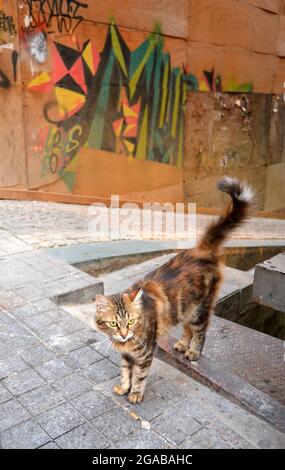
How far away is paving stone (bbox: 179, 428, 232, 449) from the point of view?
7.95 feet

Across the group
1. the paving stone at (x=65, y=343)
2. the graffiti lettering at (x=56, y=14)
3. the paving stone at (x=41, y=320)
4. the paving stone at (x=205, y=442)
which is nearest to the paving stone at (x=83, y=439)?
the paving stone at (x=205, y=442)

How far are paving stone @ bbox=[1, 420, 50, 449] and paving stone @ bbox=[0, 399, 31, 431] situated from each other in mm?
43

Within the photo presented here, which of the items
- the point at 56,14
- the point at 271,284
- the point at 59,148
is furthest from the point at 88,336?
the point at 56,14

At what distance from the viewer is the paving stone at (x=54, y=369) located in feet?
9.81

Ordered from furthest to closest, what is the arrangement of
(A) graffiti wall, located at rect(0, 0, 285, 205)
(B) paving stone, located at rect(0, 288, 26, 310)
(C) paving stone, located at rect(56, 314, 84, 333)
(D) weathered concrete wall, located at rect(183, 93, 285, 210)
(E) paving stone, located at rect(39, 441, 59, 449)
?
(D) weathered concrete wall, located at rect(183, 93, 285, 210) < (A) graffiti wall, located at rect(0, 0, 285, 205) < (B) paving stone, located at rect(0, 288, 26, 310) < (C) paving stone, located at rect(56, 314, 84, 333) < (E) paving stone, located at rect(39, 441, 59, 449)

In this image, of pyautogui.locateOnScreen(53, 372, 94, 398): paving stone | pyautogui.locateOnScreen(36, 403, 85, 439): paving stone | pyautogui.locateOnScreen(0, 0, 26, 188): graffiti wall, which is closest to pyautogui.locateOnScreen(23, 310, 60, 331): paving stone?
pyautogui.locateOnScreen(53, 372, 94, 398): paving stone

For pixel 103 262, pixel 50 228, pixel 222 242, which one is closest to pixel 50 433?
pixel 222 242

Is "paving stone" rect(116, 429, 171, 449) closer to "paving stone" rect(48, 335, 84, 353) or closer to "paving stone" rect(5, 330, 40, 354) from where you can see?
"paving stone" rect(48, 335, 84, 353)

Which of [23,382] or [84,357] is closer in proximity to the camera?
[23,382]

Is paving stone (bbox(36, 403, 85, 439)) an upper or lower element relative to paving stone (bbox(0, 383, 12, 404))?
lower

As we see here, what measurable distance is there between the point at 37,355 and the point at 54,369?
0.23m

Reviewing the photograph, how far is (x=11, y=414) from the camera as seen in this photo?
8.57ft

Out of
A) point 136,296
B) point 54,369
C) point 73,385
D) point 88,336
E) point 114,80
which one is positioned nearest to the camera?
point 136,296

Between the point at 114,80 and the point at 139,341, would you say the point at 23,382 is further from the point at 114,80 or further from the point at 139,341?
the point at 114,80
